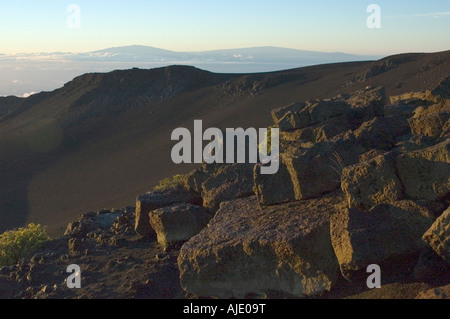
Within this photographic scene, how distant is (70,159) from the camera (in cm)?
5041

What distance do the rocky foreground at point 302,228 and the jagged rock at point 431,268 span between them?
17 mm

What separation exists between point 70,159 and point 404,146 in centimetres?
4548

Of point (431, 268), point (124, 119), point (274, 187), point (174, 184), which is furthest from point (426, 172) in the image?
point (124, 119)

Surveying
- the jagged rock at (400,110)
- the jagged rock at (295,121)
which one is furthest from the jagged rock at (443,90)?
the jagged rock at (295,121)

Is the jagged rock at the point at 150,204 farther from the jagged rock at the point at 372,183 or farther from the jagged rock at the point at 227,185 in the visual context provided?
the jagged rock at the point at 372,183

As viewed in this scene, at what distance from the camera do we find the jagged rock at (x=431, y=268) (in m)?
6.81

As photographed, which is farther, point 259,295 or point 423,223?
point 259,295

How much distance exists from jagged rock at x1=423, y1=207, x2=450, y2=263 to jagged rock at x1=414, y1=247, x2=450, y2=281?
0.19 m

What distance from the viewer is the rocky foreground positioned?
719cm
